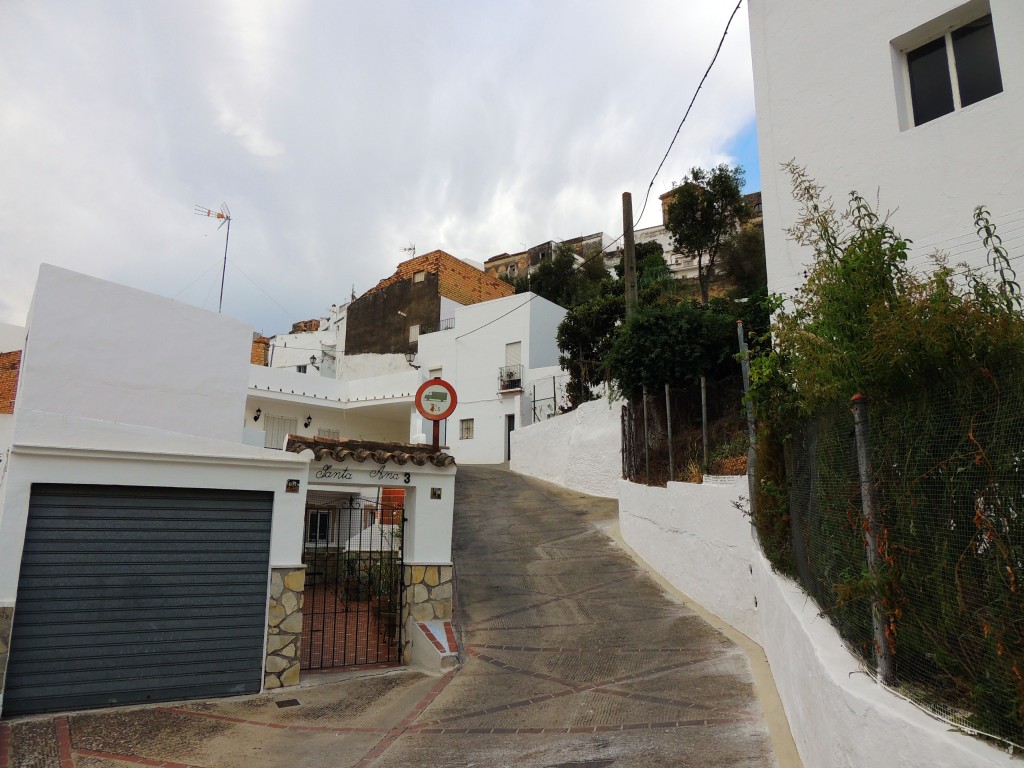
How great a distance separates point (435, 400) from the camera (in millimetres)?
10219

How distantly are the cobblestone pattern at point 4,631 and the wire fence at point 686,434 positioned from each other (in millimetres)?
8811

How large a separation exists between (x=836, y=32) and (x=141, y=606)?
36.1ft

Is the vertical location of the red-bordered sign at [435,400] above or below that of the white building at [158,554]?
above

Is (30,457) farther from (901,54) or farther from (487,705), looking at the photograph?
(901,54)

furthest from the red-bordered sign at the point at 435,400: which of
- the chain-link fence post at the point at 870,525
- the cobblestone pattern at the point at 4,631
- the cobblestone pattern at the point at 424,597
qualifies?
the chain-link fence post at the point at 870,525

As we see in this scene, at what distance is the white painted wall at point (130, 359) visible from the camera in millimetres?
10406

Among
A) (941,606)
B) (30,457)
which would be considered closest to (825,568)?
(941,606)

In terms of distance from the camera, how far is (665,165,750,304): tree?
24.7 metres

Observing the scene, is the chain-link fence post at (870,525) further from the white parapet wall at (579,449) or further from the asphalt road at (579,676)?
the white parapet wall at (579,449)

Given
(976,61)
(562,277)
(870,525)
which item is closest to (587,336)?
(562,277)

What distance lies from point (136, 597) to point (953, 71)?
36.1 ft

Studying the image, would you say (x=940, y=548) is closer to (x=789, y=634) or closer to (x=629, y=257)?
(x=789, y=634)

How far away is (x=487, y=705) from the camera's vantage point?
6871mm

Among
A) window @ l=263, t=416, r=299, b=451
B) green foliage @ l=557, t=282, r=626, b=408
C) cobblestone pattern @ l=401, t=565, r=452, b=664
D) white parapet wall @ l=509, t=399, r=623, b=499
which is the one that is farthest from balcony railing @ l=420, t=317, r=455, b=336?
cobblestone pattern @ l=401, t=565, r=452, b=664
